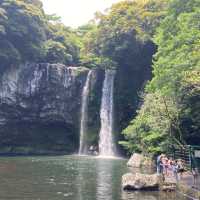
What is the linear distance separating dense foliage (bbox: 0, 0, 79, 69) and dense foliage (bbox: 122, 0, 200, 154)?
22505mm

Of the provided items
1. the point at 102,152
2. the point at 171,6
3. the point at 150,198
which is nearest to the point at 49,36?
the point at 102,152

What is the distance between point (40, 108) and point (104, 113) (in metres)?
7.54

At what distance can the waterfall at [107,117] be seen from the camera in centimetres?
5412

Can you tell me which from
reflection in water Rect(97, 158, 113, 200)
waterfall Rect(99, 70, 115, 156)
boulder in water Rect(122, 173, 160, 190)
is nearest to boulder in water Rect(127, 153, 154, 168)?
reflection in water Rect(97, 158, 113, 200)

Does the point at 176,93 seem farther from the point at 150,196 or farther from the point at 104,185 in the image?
the point at 150,196

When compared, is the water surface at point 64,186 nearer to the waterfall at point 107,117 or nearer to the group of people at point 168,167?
the group of people at point 168,167

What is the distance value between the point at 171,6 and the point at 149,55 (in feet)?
52.5

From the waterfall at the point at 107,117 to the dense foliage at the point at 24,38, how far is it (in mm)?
7238

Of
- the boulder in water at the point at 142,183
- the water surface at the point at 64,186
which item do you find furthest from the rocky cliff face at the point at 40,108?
the boulder in water at the point at 142,183

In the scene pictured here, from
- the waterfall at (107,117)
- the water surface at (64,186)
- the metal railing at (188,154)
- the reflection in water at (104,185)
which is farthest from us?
the waterfall at (107,117)

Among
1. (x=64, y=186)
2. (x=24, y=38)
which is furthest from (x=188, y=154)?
(x=24, y=38)

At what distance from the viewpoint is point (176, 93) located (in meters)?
31.3

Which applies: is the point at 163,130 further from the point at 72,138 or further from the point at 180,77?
the point at 72,138

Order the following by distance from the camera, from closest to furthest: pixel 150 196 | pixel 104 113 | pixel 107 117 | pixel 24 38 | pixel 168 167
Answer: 1. pixel 150 196
2. pixel 168 167
3. pixel 107 117
4. pixel 104 113
5. pixel 24 38
